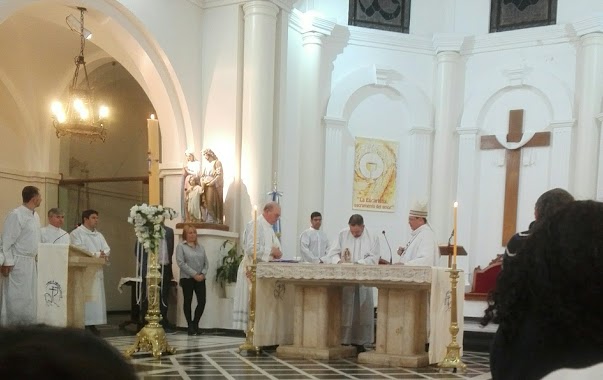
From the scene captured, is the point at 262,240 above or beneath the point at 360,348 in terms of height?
above

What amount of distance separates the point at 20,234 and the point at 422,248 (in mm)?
4750

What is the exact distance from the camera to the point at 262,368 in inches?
272

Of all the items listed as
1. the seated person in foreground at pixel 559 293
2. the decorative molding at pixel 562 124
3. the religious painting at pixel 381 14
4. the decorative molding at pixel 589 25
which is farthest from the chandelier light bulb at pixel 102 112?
the seated person in foreground at pixel 559 293

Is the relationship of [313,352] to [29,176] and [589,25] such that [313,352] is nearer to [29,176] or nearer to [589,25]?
[29,176]

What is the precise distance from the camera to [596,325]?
1.49 meters

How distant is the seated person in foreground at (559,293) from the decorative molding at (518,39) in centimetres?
1242

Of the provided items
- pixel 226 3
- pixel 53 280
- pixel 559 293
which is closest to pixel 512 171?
pixel 226 3

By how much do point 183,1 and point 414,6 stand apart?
204 inches

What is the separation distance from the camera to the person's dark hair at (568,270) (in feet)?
4.77

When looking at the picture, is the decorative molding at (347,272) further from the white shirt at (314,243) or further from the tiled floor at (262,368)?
the white shirt at (314,243)

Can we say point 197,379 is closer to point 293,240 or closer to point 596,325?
point 596,325

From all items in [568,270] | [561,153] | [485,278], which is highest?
[561,153]

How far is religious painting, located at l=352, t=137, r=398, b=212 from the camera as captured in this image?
13.5 m

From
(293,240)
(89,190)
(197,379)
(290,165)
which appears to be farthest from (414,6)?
(197,379)
